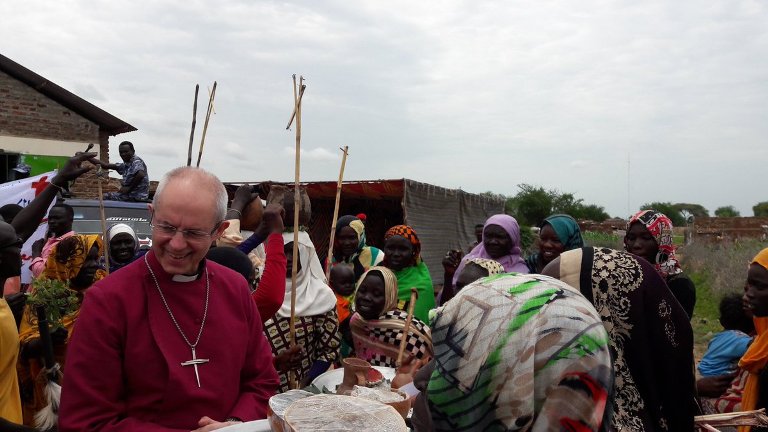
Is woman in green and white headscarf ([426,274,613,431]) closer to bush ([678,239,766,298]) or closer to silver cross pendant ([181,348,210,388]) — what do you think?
silver cross pendant ([181,348,210,388])

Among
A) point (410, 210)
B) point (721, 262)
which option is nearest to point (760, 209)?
point (721, 262)

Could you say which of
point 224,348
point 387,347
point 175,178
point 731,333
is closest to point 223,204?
point 175,178

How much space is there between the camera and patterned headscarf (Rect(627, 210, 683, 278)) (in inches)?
157

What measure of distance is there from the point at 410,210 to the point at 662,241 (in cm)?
600

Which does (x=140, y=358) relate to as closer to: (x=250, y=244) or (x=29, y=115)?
(x=250, y=244)

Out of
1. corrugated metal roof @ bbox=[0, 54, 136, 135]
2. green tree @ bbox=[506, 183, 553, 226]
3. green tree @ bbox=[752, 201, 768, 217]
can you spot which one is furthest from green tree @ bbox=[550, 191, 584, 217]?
corrugated metal roof @ bbox=[0, 54, 136, 135]

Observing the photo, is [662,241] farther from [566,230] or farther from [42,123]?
[42,123]

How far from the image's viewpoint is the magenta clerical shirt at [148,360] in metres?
1.73

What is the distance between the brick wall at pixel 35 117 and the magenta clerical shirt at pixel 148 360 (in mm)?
14106

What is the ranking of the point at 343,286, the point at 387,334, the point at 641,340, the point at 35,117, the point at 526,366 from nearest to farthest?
the point at 526,366 < the point at 641,340 < the point at 387,334 < the point at 343,286 < the point at 35,117

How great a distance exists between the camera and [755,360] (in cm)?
303

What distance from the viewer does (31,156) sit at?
13.5 meters

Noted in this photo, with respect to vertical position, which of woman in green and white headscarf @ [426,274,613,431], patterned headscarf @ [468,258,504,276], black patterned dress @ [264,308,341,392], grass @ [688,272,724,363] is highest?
woman in green and white headscarf @ [426,274,613,431]

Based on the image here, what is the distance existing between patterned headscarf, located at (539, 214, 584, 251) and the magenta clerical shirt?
9.30ft
